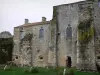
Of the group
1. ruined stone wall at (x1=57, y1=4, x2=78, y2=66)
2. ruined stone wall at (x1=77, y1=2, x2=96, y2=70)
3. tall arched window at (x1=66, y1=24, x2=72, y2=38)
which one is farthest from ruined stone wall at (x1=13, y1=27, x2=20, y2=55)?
ruined stone wall at (x1=77, y1=2, x2=96, y2=70)

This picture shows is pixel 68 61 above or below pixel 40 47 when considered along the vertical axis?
below

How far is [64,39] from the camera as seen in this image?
124 ft

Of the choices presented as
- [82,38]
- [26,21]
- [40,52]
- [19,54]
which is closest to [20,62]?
[19,54]

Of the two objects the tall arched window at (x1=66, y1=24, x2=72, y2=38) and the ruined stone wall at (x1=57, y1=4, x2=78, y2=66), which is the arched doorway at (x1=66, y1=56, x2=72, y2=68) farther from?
the tall arched window at (x1=66, y1=24, x2=72, y2=38)

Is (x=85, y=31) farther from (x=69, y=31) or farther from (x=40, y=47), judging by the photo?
(x=40, y=47)

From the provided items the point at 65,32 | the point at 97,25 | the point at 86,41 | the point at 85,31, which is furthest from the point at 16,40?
the point at 97,25

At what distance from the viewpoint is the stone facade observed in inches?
1293

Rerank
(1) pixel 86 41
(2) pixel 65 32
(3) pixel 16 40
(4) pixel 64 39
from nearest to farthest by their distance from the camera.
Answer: (1) pixel 86 41 → (4) pixel 64 39 → (2) pixel 65 32 → (3) pixel 16 40

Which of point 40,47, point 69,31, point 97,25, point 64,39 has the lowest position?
point 40,47

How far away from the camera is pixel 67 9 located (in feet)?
125

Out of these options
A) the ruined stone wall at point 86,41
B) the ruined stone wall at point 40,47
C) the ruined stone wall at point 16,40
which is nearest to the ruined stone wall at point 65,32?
the ruined stone wall at point 86,41

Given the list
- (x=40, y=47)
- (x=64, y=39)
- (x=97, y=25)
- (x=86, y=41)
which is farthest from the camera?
(x=40, y=47)

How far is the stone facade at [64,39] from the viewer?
32.8 m

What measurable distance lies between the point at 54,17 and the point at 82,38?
7.96 meters
